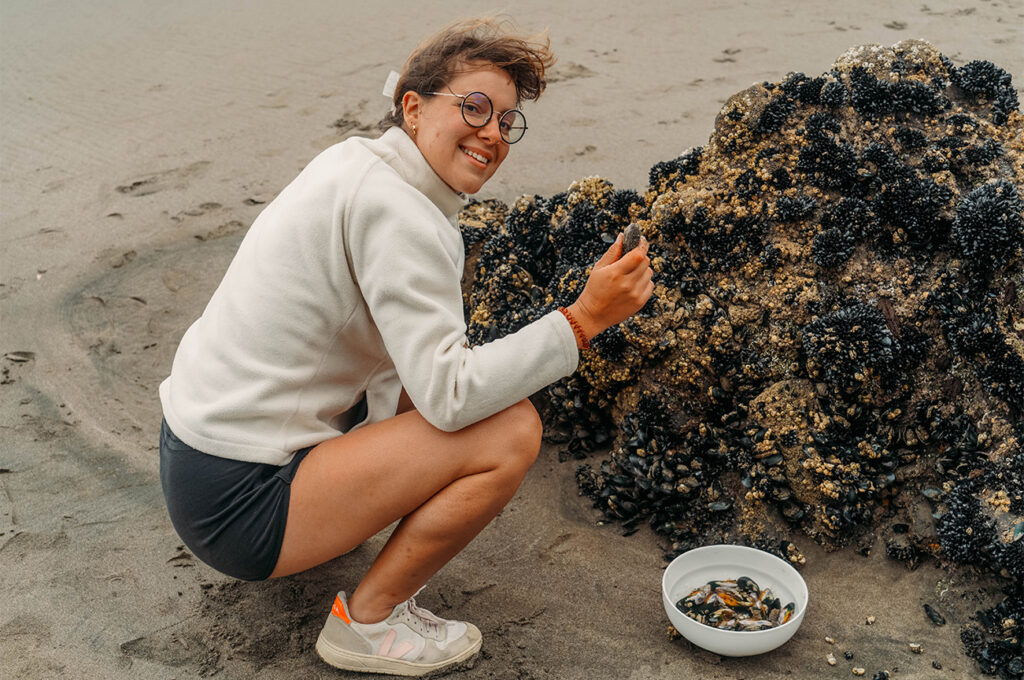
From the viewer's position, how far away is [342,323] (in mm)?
2176

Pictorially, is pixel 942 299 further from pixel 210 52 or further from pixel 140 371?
pixel 210 52

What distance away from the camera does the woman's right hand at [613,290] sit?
6.94 feet

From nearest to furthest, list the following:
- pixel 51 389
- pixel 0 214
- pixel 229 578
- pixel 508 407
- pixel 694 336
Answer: pixel 508 407
pixel 229 578
pixel 694 336
pixel 51 389
pixel 0 214

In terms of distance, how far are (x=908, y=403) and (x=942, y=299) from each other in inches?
13.1

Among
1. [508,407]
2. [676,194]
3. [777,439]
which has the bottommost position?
[777,439]

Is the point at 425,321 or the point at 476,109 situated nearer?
the point at 425,321

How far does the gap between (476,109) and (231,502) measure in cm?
113

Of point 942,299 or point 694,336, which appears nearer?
point 942,299

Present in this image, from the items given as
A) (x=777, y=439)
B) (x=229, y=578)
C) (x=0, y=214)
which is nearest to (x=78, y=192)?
(x=0, y=214)

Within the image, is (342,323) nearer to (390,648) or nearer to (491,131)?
(491,131)

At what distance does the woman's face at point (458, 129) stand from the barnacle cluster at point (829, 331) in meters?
1.00

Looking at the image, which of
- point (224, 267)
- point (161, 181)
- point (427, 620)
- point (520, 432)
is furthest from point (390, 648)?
point (161, 181)

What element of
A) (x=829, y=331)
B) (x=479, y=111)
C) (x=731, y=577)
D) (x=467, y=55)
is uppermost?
(x=467, y=55)

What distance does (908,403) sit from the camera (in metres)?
2.76
